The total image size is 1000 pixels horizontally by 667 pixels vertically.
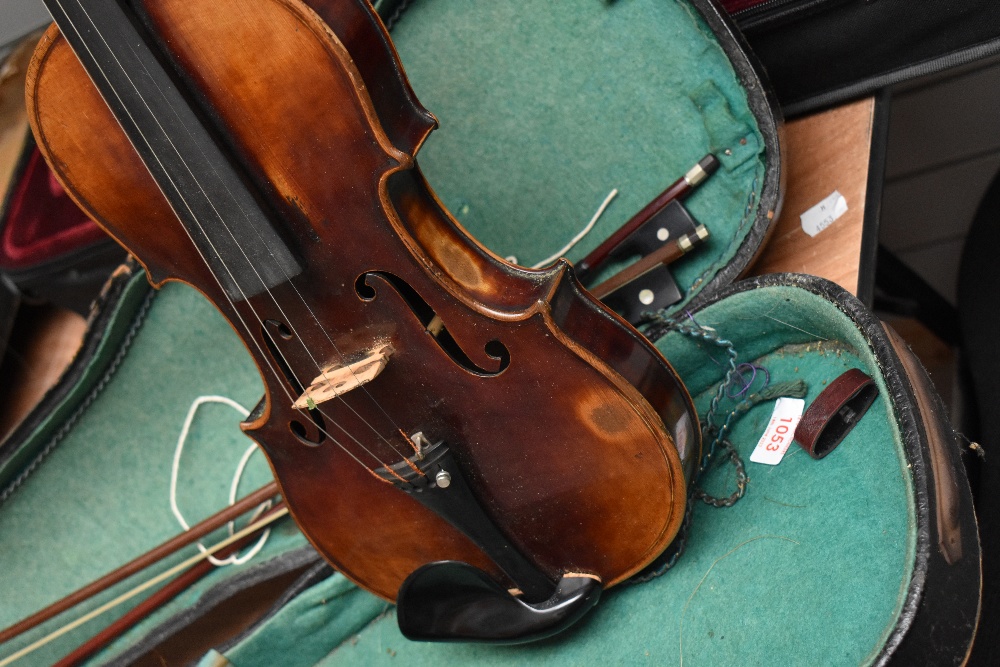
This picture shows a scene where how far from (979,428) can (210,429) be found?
1.00 metres

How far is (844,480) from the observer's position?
0.78m

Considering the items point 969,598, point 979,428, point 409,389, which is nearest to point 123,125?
point 409,389

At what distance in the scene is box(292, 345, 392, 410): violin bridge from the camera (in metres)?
0.78

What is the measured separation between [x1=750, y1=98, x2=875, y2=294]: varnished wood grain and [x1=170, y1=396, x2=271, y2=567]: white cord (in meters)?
0.73

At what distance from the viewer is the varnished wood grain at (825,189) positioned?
100cm

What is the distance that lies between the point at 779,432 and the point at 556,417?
0.25 m

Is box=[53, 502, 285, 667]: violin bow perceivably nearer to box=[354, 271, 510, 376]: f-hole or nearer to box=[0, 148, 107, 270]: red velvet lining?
box=[354, 271, 510, 376]: f-hole

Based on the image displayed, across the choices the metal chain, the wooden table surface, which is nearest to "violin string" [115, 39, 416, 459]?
the metal chain

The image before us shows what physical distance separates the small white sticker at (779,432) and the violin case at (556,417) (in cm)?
1

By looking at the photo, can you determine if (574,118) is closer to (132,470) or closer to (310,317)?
(310,317)

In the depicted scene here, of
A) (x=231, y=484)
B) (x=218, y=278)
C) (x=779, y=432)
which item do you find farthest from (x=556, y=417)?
(x=231, y=484)

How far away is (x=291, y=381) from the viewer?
0.87 metres

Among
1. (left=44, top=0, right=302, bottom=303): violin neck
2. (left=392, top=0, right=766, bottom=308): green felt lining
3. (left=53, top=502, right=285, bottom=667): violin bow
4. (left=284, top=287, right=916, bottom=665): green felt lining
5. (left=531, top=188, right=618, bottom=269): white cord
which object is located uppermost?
(left=44, top=0, right=302, bottom=303): violin neck

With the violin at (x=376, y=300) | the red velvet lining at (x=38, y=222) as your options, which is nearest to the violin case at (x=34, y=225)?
the red velvet lining at (x=38, y=222)
